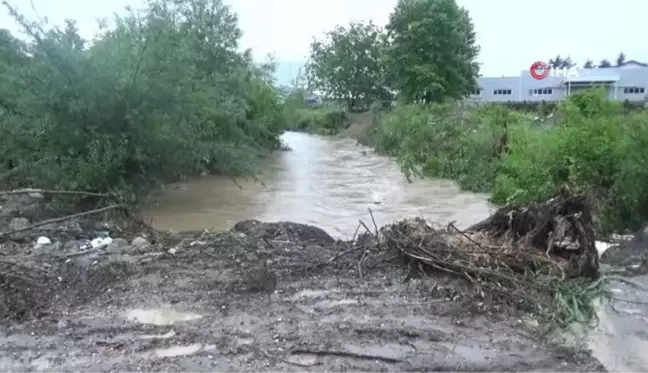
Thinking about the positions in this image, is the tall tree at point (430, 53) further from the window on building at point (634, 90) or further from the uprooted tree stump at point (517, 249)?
the uprooted tree stump at point (517, 249)

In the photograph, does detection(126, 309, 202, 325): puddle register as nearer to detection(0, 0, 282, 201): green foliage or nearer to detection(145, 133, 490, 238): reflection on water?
detection(145, 133, 490, 238): reflection on water

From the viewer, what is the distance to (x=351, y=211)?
14.7m

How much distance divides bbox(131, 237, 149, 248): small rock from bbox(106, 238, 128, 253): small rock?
0.12m

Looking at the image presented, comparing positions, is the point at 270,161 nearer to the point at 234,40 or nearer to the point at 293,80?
the point at 234,40

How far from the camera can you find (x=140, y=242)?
8.90m

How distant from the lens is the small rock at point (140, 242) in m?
8.70

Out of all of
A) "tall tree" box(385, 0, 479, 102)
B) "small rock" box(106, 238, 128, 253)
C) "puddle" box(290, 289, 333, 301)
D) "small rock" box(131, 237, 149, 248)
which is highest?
"tall tree" box(385, 0, 479, 102)

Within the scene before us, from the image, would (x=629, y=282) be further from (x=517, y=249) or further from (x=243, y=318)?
(x=243, y=318)

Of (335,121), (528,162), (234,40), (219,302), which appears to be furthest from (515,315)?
(335,121)

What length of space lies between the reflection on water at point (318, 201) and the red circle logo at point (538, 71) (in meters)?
40.2

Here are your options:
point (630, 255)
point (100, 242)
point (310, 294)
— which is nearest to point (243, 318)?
point (310, 294)

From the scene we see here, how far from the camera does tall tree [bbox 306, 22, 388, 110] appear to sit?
5875 centimetres

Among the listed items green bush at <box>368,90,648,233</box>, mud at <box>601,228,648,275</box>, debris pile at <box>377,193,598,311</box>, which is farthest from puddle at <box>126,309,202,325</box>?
green bush at <box>368,90,648,233</box>

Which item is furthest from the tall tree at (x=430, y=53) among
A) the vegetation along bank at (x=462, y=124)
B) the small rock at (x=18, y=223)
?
the small rock at (x=18, y=223)
